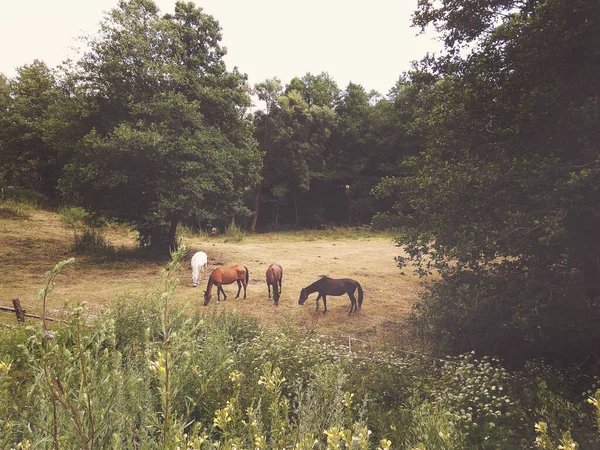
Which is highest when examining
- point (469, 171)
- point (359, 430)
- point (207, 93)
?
point (207, 93)

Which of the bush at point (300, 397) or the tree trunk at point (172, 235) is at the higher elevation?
the tree trunk at point (172, 235)

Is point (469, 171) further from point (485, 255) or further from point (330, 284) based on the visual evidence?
point (330, 284)

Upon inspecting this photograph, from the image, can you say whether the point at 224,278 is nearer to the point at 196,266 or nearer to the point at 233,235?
the point at 196,266

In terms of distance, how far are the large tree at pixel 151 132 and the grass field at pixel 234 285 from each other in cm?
215

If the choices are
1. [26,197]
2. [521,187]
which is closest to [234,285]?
[521,187]

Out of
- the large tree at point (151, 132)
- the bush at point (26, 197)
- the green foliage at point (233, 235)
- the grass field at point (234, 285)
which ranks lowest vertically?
the grass field at point (234, 285)

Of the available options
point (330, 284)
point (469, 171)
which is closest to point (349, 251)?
point (330, 284)

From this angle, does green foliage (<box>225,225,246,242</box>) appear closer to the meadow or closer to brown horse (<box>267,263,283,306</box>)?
the meadow

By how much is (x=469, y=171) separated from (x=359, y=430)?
4829 mm

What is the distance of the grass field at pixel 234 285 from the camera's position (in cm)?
793

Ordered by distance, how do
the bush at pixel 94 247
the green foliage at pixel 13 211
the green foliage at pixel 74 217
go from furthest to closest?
the green foliage at pixel 13 211 < the green foliage at pixel 74 217 < the bush at pixel 94 247

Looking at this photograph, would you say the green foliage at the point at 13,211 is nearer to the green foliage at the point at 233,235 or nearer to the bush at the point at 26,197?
the bush at the point at 26,197

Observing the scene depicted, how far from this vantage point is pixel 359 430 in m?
1.98

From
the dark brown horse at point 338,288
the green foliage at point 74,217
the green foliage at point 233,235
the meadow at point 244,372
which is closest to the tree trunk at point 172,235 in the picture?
the meadow at point 244,372
